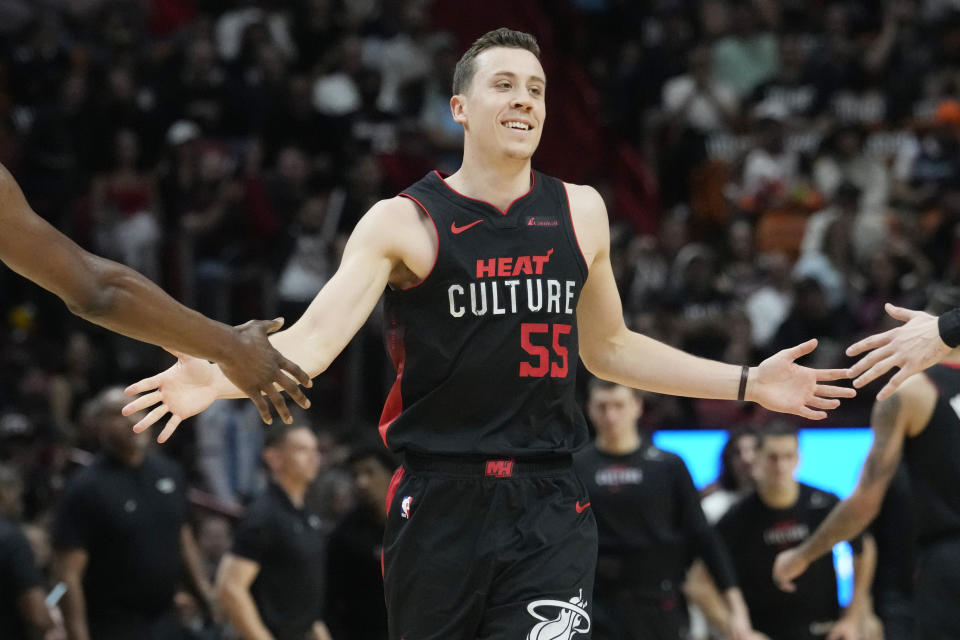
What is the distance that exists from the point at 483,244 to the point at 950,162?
11.3 m

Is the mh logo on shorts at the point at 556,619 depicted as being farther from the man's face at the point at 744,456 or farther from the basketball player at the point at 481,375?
the man's face at the point at 744,456

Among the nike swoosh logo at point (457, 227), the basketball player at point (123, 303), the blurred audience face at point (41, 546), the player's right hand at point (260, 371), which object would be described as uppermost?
the nike swoosh logo at point (457, 227)

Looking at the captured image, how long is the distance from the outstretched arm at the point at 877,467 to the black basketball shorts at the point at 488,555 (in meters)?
2.11

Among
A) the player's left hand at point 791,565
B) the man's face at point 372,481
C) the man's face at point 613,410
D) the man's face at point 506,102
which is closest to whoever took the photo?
the man's face at point 506,102

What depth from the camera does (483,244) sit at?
4938 millimetres

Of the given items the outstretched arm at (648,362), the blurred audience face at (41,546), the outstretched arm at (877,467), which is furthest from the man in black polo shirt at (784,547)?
the blurred audience face at (41,546)

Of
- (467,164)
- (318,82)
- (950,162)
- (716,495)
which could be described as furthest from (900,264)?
(467,164)

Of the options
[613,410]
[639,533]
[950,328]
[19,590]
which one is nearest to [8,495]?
[19,590]

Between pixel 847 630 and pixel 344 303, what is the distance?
16.0ft

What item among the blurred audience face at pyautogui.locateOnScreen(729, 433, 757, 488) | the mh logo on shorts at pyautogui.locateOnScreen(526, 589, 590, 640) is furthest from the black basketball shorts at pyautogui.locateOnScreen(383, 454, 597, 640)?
the blurred audience face at pyautogui.locateOnScreen(729, 433, 757, 488)

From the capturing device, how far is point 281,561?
27.7ft

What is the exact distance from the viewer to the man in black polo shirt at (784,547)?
888 centimetres

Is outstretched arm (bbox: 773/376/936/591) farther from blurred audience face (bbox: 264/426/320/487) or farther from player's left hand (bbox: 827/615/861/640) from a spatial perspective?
blurred audience face (bbox: 264/426/320/487)

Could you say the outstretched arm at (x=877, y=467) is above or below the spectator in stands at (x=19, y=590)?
above
